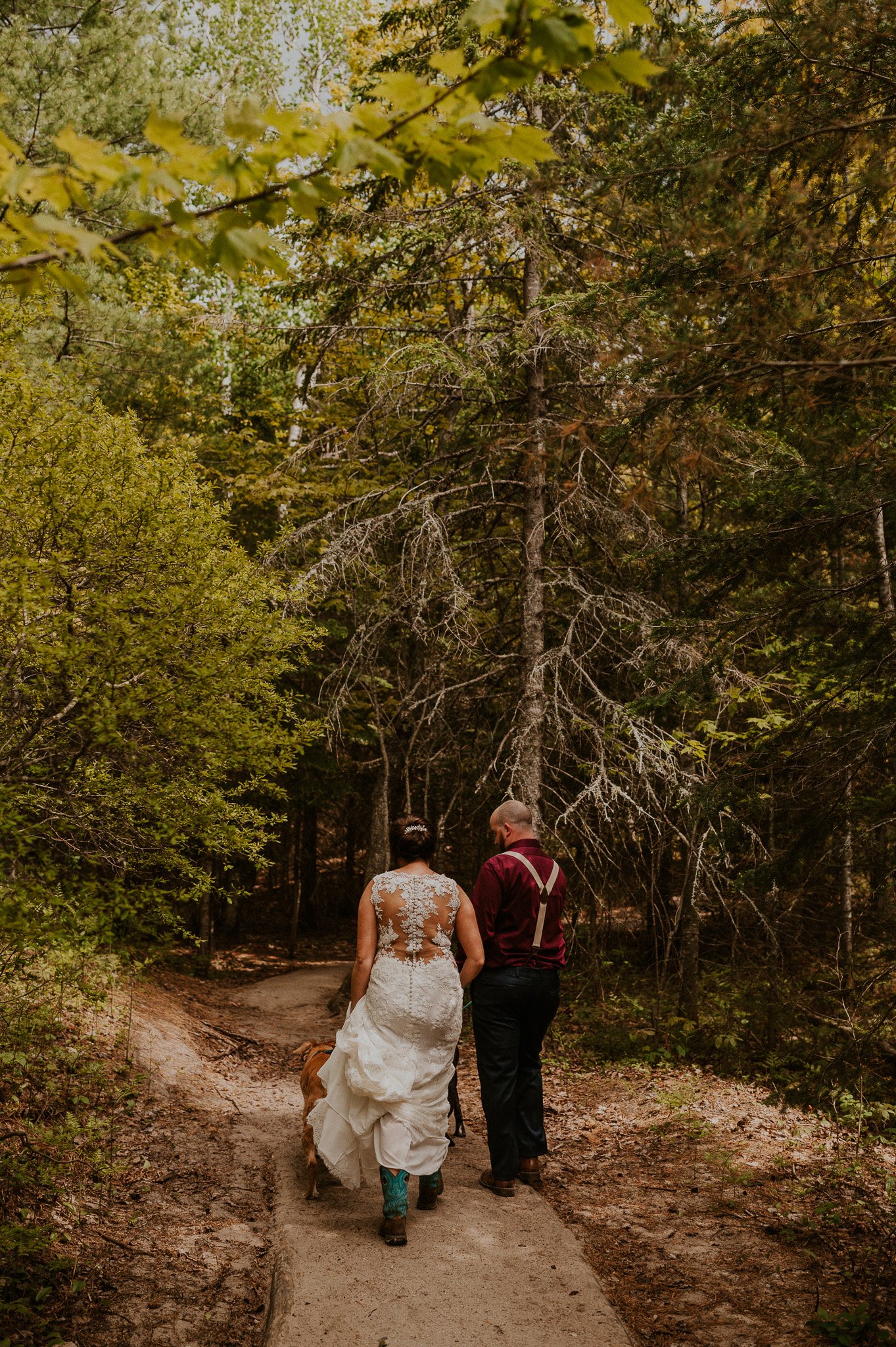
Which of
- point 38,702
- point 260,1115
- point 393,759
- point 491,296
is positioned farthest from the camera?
point 393,759

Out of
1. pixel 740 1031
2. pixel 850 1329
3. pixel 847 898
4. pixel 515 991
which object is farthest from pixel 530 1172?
pixel 847 898

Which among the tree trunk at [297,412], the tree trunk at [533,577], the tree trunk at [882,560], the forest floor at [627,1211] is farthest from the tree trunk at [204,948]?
the tree trunk at [882,560]

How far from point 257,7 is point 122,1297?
24.8 m

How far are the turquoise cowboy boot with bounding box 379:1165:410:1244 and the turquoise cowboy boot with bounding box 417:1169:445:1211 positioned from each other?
1.21 ft

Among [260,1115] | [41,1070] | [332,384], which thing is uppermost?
[332,384]

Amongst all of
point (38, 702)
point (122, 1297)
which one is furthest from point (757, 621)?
point (122, 1297)

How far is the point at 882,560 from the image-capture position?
8.08 meters

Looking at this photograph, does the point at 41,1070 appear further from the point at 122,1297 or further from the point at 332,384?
the point at 332,384

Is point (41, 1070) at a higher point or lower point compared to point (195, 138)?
lower

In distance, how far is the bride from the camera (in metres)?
4.45

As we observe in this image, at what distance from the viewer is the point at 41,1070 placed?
595 centimetres

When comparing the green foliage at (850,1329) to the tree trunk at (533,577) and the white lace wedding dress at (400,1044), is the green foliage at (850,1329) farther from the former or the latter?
the tree trunk at (533,577)

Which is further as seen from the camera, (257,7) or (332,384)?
(257,7)

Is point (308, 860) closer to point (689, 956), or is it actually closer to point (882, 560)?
point (689, 956)
